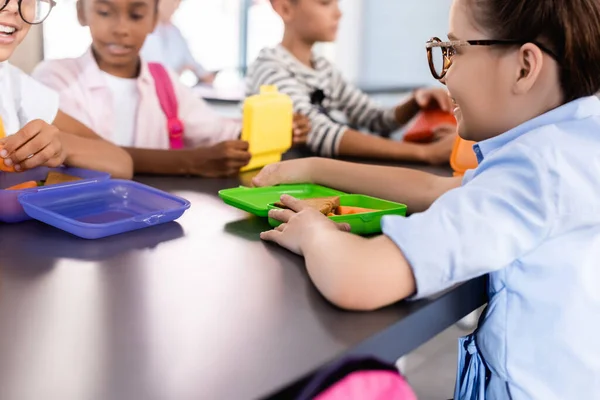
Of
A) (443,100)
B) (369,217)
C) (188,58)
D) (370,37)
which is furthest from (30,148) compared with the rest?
(370,37)

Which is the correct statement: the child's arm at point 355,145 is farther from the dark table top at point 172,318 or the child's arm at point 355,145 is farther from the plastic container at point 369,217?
the dark table top at point 172,318

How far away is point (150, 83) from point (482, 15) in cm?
88

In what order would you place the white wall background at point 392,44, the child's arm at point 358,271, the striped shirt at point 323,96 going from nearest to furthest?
the child's arm at point 358,271 < the striped shirt at point 323,96 < the white wall background at point 392,44

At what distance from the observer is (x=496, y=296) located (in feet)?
2.20

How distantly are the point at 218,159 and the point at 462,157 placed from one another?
1.41ft

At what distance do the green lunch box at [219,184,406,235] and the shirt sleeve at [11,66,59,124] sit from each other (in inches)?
13.3

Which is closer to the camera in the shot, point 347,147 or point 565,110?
point 565,110

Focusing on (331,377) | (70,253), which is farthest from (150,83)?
(331,377)

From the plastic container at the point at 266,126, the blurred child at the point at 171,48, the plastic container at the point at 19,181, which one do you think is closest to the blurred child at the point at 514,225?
the plastic container at the point at 19,181

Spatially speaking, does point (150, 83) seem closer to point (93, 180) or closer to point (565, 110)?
point (93, 180)

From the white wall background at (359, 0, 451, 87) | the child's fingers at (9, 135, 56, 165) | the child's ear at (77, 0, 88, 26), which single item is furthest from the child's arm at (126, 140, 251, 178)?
the white wall background at (359, 0, 451, 87)

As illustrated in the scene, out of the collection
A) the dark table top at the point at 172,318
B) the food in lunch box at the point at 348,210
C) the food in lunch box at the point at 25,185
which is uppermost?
the food in lunch box at the point at 25,185

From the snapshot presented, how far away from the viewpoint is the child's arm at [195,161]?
108 cm

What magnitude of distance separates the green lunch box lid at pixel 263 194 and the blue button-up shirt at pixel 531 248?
0.85ft
